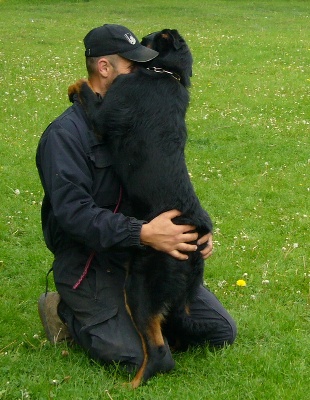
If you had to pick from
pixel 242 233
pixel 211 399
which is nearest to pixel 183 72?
pixel 211 399

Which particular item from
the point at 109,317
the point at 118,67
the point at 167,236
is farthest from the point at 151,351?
the point at 118,67

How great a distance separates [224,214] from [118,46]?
3676 mm

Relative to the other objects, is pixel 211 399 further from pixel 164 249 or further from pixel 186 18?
pixel 186 18

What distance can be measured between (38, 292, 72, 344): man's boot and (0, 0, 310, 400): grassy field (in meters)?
0.08

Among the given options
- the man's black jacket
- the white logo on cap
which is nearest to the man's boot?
the man's black jacket

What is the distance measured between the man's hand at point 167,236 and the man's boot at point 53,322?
3.55 ft

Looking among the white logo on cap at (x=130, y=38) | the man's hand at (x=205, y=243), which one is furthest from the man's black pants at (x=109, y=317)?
the white logo on cap at (x=130, y=38)

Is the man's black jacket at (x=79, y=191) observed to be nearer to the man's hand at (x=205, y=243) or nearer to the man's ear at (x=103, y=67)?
the man's ear at (x=103, y=67)

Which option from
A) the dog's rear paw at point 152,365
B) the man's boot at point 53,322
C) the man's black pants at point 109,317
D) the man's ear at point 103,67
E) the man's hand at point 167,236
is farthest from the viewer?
the man's boot at point 53,322

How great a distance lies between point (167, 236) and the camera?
4309 mm

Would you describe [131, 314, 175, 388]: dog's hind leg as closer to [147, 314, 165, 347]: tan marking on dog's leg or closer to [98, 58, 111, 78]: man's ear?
[147, 314, 165, 347]: tan marking on dog's leg

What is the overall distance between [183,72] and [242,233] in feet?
9.43

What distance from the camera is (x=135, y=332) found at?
4598 mm

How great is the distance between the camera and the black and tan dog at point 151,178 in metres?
4.46
